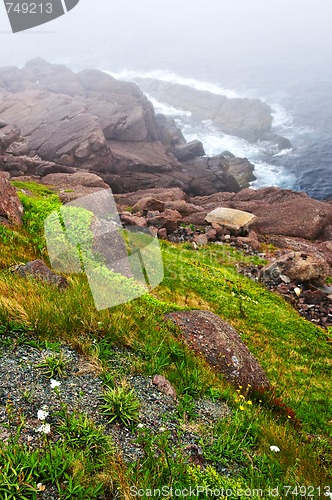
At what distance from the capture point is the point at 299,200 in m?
35.2

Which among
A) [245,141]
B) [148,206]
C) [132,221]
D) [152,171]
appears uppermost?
[132,221]

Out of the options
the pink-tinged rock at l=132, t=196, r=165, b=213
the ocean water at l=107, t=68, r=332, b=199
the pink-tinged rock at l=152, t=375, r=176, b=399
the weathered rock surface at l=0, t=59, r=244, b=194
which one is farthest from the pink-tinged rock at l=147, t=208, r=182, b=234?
the ocean water at l=107, t=68, r=332, b=199

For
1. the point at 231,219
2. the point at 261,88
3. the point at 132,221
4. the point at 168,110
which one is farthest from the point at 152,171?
the point at 261,88

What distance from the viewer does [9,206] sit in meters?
12.7

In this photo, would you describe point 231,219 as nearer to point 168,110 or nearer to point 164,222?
point 164,222

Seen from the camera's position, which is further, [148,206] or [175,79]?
[175,79]

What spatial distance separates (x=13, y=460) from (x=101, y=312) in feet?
10.9

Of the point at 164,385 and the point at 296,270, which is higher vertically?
A: the point at 164,385

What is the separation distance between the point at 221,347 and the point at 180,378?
3156 millimetres

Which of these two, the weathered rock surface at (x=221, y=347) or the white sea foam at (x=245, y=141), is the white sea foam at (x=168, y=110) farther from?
the weathered rock surface at (x=221, y=347)

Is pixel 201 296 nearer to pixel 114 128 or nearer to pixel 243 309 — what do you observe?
pixel 243 309

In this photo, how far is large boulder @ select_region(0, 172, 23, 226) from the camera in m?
12.2

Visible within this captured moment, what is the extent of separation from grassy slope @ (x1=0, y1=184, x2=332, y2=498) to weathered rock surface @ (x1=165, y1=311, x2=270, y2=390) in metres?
0.62

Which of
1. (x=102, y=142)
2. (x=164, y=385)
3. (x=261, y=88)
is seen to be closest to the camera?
(x=164, y=385)
